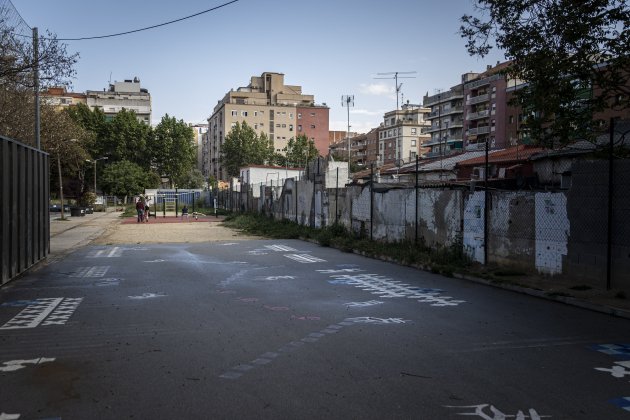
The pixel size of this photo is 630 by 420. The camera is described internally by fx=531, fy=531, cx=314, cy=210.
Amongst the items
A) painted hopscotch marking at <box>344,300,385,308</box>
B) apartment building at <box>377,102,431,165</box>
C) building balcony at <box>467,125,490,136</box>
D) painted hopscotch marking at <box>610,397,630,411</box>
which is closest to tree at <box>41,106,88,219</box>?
painted hopscotch marking at <box>344,300,385,308</box>

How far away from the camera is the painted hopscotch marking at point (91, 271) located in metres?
11.9

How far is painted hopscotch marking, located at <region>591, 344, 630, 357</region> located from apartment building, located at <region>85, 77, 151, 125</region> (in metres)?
123

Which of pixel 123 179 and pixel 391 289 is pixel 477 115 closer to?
pixel 123 179

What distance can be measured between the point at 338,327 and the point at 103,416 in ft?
11.1

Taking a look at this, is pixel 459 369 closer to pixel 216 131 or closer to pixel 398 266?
pixel 398 266

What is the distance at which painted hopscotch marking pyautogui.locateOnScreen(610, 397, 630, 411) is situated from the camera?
4164mm

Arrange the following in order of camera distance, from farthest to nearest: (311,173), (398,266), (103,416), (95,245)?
1. (311,173)
2. (95,245)
3. (398,266)
4. (103,416)

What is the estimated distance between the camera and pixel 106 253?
17094 mm

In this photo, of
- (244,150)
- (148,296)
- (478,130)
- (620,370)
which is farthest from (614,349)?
(244,150)

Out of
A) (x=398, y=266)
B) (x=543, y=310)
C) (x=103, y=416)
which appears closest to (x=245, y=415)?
(x=103, y=416)

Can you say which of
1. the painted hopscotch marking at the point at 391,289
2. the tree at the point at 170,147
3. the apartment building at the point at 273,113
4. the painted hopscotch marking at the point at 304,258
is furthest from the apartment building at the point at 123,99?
the painted hopscotch marking at the point at 391,289

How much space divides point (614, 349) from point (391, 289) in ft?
14.6

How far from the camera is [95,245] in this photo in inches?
798

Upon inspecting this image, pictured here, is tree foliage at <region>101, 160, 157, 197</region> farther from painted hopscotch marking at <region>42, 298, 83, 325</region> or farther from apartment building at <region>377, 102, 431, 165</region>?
painted hopscotch marking at <region>42, 298, 83, 325</region>
